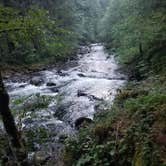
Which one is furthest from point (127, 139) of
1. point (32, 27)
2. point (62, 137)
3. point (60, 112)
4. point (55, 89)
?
point (55, 89)

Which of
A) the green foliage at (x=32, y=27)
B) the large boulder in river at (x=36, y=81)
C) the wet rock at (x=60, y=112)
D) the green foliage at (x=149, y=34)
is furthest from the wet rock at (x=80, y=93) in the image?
the green foliage at (x=32, y=27)

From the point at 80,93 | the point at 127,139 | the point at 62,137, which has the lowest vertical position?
Result: the point at 127,139

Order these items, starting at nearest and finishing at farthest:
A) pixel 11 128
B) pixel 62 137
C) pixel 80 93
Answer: pixel 11 128
pixel 62 137
pixel 80 93

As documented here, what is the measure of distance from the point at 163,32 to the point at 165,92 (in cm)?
855

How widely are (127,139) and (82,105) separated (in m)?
6.04

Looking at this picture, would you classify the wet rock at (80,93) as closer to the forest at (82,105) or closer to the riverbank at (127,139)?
the forest at (82,105)

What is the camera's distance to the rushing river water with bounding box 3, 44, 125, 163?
34.4 ft

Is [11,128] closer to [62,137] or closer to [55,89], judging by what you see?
[62,137]

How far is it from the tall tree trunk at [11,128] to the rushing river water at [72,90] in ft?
10.4

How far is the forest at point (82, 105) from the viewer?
513 centimetres

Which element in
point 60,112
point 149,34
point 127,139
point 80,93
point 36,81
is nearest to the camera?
point 127,139

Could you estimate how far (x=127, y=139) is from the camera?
226 inches

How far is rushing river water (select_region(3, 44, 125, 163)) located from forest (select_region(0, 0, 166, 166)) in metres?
0.03

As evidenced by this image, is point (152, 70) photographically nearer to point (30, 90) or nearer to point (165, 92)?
point (30, 90)
